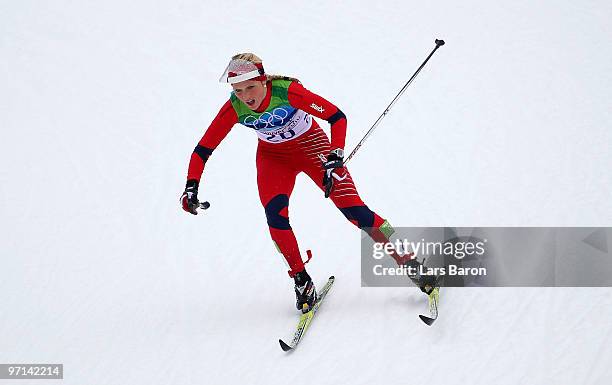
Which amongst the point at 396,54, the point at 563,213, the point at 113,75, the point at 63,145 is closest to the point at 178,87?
the point at 113,75

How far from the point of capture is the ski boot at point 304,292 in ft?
15.7

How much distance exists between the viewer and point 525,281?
4672mm

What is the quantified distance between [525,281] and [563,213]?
1.35 m

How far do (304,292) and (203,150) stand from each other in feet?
4.34

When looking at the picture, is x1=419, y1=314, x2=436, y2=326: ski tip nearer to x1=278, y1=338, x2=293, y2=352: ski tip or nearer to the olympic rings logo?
x1=278, y1=338, x2=293, y2=352: ski tip

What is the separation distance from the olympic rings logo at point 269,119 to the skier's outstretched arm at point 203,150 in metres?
0.14

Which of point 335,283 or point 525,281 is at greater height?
point 525,281

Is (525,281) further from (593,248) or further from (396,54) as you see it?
(396,54)

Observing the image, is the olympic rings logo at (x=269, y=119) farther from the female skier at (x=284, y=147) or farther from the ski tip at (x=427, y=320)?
the ski tip at (x=427, y=320)

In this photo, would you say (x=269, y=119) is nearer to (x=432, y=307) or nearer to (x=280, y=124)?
(x=280, y=124)

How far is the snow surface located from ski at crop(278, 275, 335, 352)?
0.22 ft

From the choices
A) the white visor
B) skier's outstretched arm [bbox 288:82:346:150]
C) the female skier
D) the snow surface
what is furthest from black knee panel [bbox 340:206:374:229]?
the white visor

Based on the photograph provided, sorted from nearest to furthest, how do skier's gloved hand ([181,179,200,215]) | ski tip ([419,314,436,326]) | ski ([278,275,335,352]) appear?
ski tip ([419,314,436,326]), ski ([278,275,335,352]), skier's gloved hand ([181,179,200,215])

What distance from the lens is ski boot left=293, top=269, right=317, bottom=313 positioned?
4793mm
